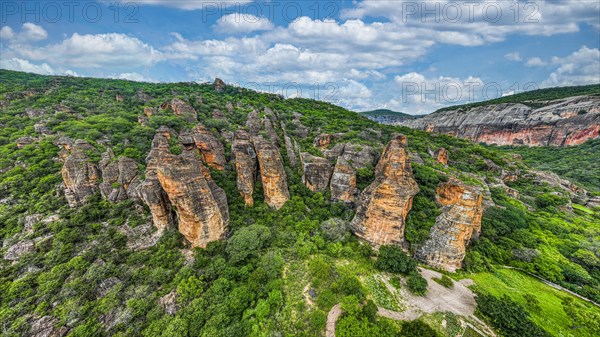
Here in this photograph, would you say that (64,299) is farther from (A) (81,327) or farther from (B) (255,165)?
(B) (255,165)

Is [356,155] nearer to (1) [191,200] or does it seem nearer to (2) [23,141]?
(1) [191,200]

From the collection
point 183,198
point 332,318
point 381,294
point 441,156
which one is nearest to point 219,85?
point 183,198

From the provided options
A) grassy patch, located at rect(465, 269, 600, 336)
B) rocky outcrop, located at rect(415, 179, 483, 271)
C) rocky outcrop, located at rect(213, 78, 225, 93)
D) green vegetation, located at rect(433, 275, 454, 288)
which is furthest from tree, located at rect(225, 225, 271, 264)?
rocky outcrop, located at rect(213, 78, 225, 93)

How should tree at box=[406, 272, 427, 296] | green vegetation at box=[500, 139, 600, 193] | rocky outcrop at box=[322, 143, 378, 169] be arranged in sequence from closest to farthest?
tree at box=[406, 272, 427, 296] → rocky outcrop at box=[322, 143, 378, 169] → green vegetation at box=[500, 139, 600, 193]

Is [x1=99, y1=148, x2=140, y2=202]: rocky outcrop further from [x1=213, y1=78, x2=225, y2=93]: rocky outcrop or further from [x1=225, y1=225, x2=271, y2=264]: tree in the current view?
[x1=213, y1=78, x2=225, y2=93]: rocky outcrop

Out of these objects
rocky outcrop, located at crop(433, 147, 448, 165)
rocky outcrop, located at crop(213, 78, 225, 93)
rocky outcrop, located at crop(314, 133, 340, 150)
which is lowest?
rocky outcrop, located at crop(433, 147, 448, 165)

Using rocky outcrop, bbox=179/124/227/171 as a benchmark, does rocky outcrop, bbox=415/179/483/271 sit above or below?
below

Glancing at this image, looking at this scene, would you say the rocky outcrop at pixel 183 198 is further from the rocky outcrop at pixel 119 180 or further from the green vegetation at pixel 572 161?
the green vegetation at pixel 572 161
